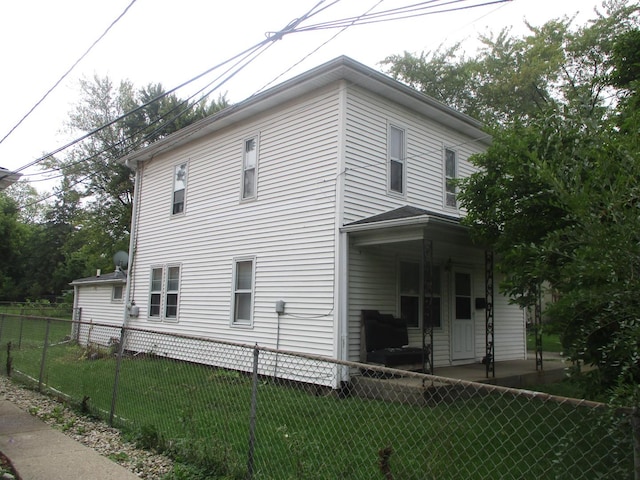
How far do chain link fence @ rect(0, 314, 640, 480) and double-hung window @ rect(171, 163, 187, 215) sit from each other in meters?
5.70

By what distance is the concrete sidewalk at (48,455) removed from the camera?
438 centimetres

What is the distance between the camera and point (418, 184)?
35.4 ft

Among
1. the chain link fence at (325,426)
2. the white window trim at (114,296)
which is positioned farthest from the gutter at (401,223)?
the white window trim at (114,296)

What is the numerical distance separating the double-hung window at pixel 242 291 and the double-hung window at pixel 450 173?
15.8ft

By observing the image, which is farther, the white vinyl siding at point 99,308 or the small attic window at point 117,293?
the small attic window at point 117,293

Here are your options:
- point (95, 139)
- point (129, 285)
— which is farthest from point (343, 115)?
point (95, 139)

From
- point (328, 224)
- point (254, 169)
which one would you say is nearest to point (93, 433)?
point (328, 224)

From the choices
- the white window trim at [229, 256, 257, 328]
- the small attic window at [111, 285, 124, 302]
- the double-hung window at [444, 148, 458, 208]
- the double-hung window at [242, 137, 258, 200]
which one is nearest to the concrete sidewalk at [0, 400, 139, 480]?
the white window trim at [229, 256, 257, 328]

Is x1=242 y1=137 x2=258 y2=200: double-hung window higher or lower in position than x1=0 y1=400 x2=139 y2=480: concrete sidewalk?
higher

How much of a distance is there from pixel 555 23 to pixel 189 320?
70.8 feet

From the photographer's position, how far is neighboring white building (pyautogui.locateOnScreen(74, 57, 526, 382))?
895cm

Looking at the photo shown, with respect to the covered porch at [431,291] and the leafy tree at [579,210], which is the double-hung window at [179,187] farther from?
the leafy tree at [579,210]

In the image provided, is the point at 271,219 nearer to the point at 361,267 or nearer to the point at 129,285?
the point at 361,267

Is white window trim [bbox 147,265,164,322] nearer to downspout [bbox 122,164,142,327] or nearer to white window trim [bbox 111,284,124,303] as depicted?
downspout [bbox 122,164,142,327]
